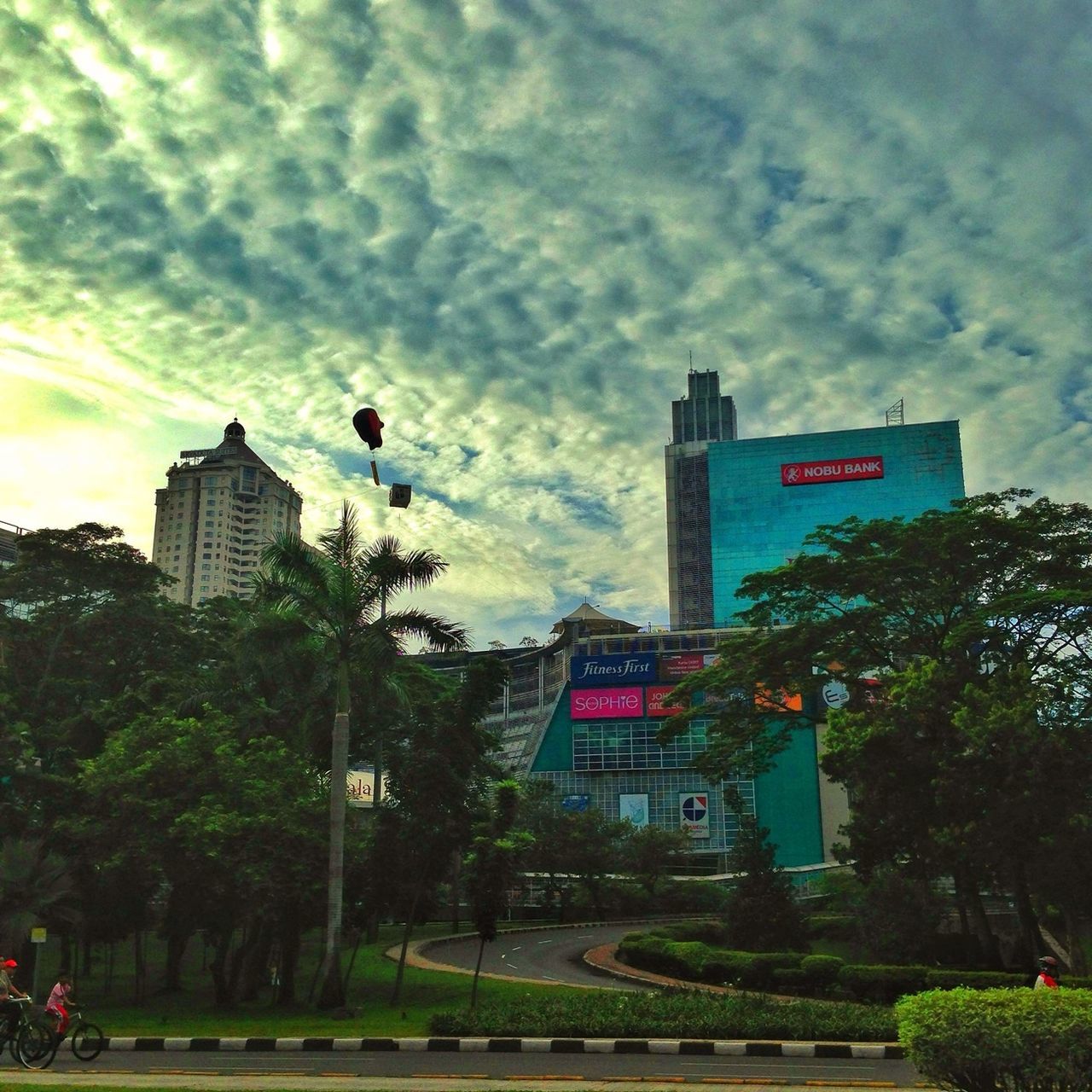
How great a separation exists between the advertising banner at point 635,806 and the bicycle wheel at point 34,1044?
312ft

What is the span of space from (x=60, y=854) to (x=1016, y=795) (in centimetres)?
2971

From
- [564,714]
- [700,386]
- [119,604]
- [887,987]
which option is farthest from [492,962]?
[700,386]

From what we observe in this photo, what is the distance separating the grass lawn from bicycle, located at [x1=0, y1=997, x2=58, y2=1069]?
477 centimetres

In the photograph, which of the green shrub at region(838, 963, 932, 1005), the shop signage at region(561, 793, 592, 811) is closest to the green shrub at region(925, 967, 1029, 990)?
the green shrub at region(838, 963, 932, 1005)

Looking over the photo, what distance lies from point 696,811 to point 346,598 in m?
83.0

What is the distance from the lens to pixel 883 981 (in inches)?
1265

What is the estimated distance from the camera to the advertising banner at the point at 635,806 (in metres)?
113

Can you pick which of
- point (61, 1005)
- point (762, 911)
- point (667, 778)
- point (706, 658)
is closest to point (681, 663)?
point (706, 658)

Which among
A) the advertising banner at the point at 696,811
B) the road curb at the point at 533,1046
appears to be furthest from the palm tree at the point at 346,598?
the advertising banner at the point at 696,811

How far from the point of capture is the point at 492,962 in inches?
1831

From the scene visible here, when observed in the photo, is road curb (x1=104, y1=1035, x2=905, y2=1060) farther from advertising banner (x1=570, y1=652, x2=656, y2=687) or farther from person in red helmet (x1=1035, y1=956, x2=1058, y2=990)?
advertising banner (x1=570, y1=652, x2=656, y2=687)

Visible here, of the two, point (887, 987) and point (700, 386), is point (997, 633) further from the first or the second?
point (700, 386)

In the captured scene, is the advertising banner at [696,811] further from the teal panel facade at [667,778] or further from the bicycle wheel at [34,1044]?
the bicycle wheel at [34,1044]

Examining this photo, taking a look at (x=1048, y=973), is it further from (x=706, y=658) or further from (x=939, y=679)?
(x=706, y=658)
